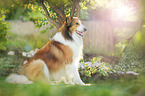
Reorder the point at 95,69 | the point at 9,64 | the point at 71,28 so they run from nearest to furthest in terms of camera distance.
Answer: the point at 71,28, the point at 95,69, the point at 9,64

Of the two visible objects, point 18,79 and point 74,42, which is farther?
point 74,42

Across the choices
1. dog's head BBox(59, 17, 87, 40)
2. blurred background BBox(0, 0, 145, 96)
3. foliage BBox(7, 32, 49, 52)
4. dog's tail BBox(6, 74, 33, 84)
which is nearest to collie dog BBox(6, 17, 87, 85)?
dog's head BBox(59, 17, 87, 40)

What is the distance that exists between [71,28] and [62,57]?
90cm

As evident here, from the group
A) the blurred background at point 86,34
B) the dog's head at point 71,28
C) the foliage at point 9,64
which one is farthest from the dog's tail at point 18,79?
the foliage at point 9,64

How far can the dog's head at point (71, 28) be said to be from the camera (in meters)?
5.32

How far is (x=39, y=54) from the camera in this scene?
506 centimetres

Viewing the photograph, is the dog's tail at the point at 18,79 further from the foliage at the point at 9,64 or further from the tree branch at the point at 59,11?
the tree branch at the point at 59,11

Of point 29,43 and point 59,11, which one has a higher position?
point 59,11

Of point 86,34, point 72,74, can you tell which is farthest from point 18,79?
point 86,34

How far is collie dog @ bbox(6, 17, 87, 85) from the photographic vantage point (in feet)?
16.3

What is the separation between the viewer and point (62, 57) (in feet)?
17.2

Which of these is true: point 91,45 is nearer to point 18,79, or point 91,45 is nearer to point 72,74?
point 72,74

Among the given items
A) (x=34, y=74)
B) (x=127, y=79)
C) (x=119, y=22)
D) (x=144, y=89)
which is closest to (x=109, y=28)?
(x=119, y=22)

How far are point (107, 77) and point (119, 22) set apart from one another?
29.5 ft
